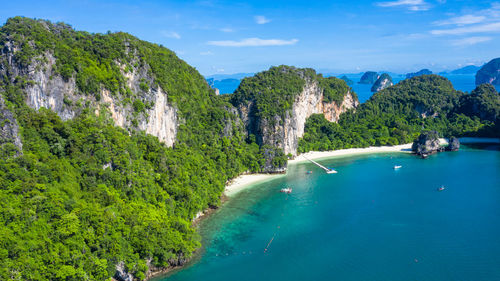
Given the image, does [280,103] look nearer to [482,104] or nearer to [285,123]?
[285,123]

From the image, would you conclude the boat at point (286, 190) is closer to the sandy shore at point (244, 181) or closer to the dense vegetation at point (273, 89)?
the sandy shore at point (244, 181)

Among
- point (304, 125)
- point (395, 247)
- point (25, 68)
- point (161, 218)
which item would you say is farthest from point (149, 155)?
point (304, 125)

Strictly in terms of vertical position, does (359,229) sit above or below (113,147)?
below

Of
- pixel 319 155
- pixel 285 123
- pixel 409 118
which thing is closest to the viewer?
pixel 285 123

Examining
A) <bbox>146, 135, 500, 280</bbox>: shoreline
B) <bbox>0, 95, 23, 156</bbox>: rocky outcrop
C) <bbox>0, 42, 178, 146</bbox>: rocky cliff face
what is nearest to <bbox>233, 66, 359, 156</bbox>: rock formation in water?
<bbox>146, 135, 500, 280</bbox>: shoreline

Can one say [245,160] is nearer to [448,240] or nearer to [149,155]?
[149,155]

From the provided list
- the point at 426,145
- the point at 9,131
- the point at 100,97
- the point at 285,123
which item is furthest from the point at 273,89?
the point at 9,131

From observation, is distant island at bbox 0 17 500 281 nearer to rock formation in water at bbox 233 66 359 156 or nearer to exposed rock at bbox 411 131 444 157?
rock formation in water at bbox 233 66 359 156

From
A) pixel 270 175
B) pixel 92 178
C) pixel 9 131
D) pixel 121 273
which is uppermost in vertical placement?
pixel 9 131
